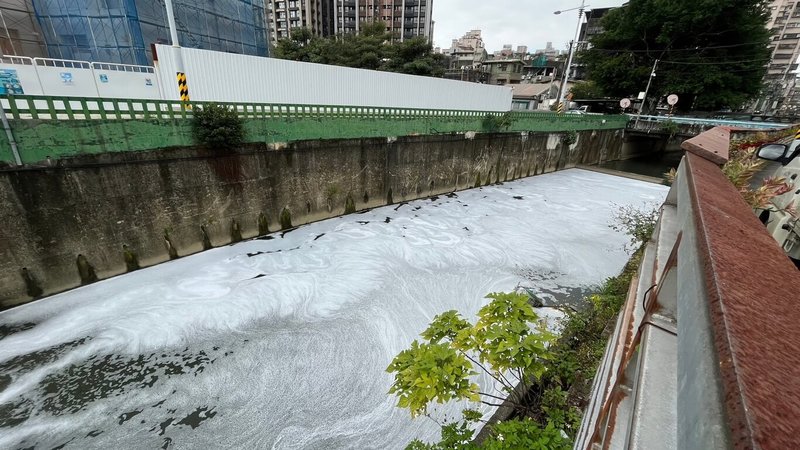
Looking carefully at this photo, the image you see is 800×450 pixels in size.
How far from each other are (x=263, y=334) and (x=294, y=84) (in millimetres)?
8975

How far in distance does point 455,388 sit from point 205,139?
20.8 feet

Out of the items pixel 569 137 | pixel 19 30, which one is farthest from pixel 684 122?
pixel 19 30

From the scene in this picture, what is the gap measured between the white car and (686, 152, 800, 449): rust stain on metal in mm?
2795

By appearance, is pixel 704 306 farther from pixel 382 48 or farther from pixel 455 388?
pixel 382 48

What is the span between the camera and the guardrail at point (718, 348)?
35 centimetres

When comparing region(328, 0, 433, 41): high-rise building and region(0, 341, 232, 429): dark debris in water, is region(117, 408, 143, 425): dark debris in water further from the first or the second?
region(328, 0, 433, 41): high-rise building

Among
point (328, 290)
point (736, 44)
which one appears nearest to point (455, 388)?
point (328, 290)

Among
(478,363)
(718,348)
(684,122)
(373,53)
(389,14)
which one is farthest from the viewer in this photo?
(389,14)

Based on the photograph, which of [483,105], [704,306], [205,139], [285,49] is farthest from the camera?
[285,49]

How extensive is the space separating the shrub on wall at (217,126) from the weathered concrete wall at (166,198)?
307mm

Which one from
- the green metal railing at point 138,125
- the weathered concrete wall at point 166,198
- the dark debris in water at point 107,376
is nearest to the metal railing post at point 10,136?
the green metal railing at point 138,125

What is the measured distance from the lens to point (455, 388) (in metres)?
1.89

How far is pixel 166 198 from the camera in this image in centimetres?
608

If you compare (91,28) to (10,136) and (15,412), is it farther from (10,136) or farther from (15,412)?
(15,412)
